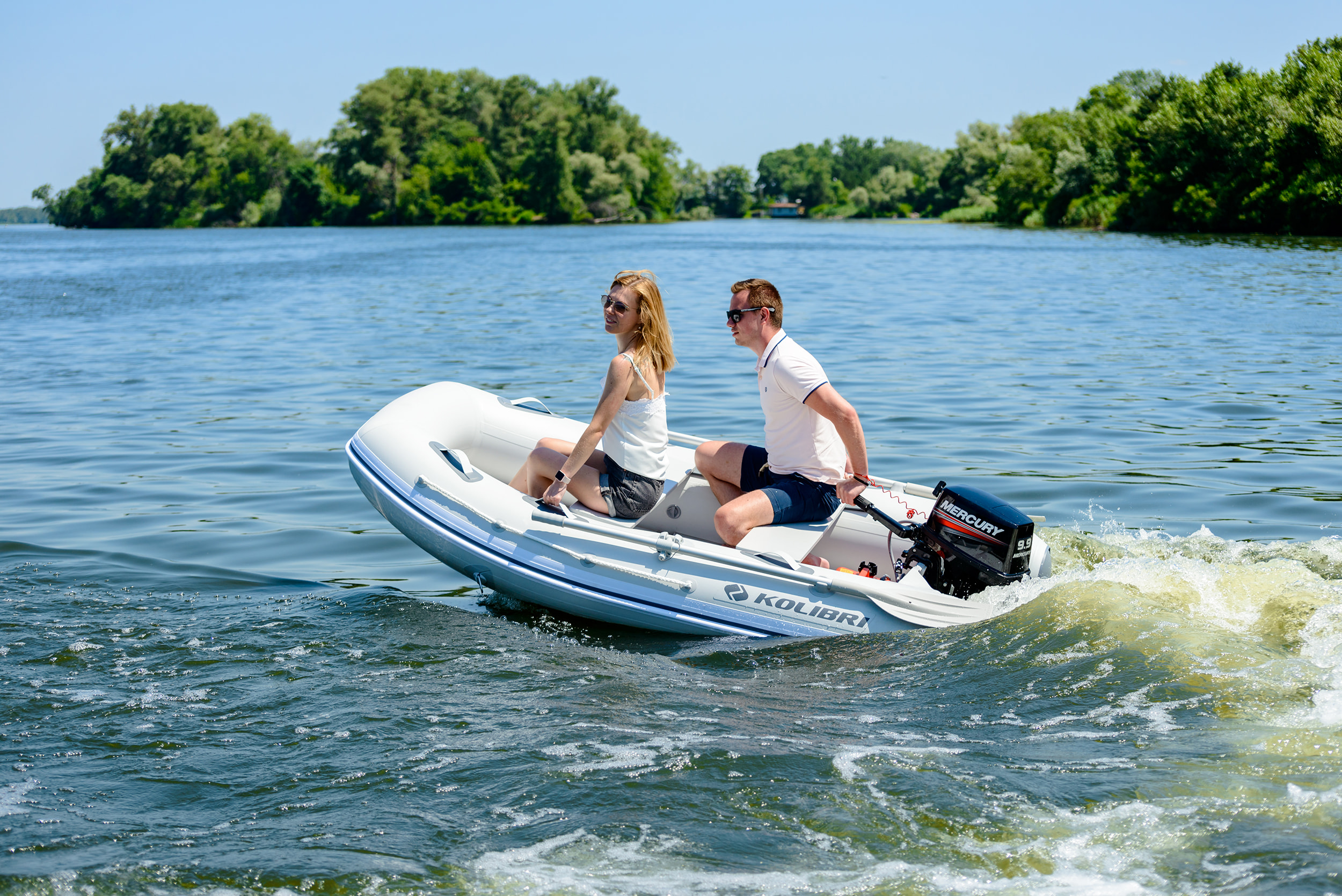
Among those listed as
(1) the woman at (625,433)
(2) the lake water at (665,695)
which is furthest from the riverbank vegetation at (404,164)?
(1) the woman at (625,433)

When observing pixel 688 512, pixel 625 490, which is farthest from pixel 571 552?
pixel 688 512

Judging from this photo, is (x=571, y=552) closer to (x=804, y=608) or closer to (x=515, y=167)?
(x=804, y=608)

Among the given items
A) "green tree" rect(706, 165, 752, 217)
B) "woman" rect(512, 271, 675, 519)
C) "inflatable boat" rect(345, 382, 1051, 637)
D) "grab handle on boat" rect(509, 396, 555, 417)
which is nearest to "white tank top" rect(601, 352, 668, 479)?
"woman" rect(512, 271, 675, 519)

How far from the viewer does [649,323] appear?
5102mm

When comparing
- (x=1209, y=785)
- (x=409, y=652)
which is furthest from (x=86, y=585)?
(x=1209, y=785)

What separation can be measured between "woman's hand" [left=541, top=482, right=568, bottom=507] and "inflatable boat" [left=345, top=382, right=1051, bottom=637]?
55mm

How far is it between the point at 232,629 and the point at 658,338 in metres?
2.45

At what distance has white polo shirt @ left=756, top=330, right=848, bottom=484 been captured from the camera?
4.80 meters

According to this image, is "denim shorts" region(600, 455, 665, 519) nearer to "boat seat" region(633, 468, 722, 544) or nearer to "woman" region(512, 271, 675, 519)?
"woman" region(512, 271, 675, 519)

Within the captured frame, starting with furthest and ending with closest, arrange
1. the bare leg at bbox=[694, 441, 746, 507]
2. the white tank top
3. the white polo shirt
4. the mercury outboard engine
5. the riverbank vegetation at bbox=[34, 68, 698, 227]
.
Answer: the riverbank vegetation at bbox=[34, 68, 698, 227]
the bare leg at bbox=[694, 441, 746, 507]
the white tank top
the white polo shirt
the mercury outboard engine

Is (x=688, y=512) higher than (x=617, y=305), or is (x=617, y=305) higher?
(x=617, y=305)

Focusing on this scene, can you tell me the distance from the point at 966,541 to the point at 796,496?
81 cm

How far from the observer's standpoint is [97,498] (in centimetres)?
769

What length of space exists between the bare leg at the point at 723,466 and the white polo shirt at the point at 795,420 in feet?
0.65
